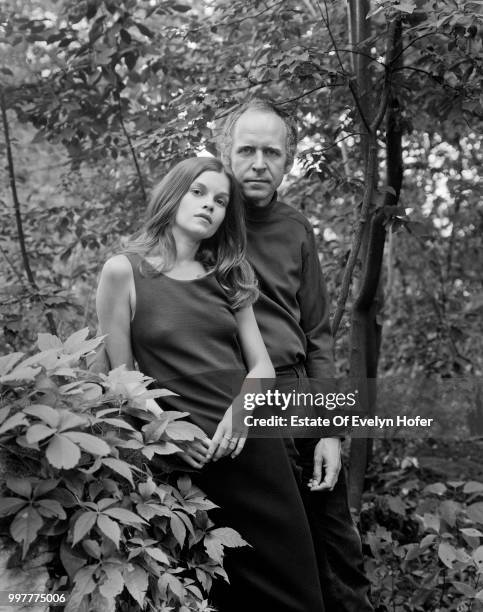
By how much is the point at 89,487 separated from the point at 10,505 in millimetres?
187

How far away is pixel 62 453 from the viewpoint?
1.33 m

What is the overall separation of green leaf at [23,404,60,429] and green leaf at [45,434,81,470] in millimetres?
33

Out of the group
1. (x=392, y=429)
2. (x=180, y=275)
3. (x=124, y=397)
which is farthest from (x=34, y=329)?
(x=392, y=429)

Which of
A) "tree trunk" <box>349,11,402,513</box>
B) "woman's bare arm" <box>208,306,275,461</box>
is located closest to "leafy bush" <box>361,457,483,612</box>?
"tree trunk" <box>349,11,402,513</box>

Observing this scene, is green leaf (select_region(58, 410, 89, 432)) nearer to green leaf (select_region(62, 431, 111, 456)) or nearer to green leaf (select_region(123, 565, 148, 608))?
green leaf (select_region(62, 431, 111, 456))

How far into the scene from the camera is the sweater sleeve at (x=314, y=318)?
242cm

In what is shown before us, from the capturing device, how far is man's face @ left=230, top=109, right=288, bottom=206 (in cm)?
241

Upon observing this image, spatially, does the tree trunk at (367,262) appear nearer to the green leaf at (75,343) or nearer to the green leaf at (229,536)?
the green leaf at (229,536)

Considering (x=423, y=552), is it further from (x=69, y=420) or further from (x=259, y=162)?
(x=69, y=420)

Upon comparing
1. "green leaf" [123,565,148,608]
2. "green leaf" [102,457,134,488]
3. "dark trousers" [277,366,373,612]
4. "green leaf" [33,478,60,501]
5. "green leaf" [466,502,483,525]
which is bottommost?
"green leaf" [466,502,483,525]

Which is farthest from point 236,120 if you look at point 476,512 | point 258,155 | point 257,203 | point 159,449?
point 476,512

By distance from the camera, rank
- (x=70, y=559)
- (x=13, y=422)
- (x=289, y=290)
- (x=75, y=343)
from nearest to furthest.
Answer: (x=13, y=422), (x=70, y=559), (x=75, y=343), (x=289, y=290)

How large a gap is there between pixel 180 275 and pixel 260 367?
38 cm

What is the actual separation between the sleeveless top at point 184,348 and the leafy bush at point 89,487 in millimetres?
205
